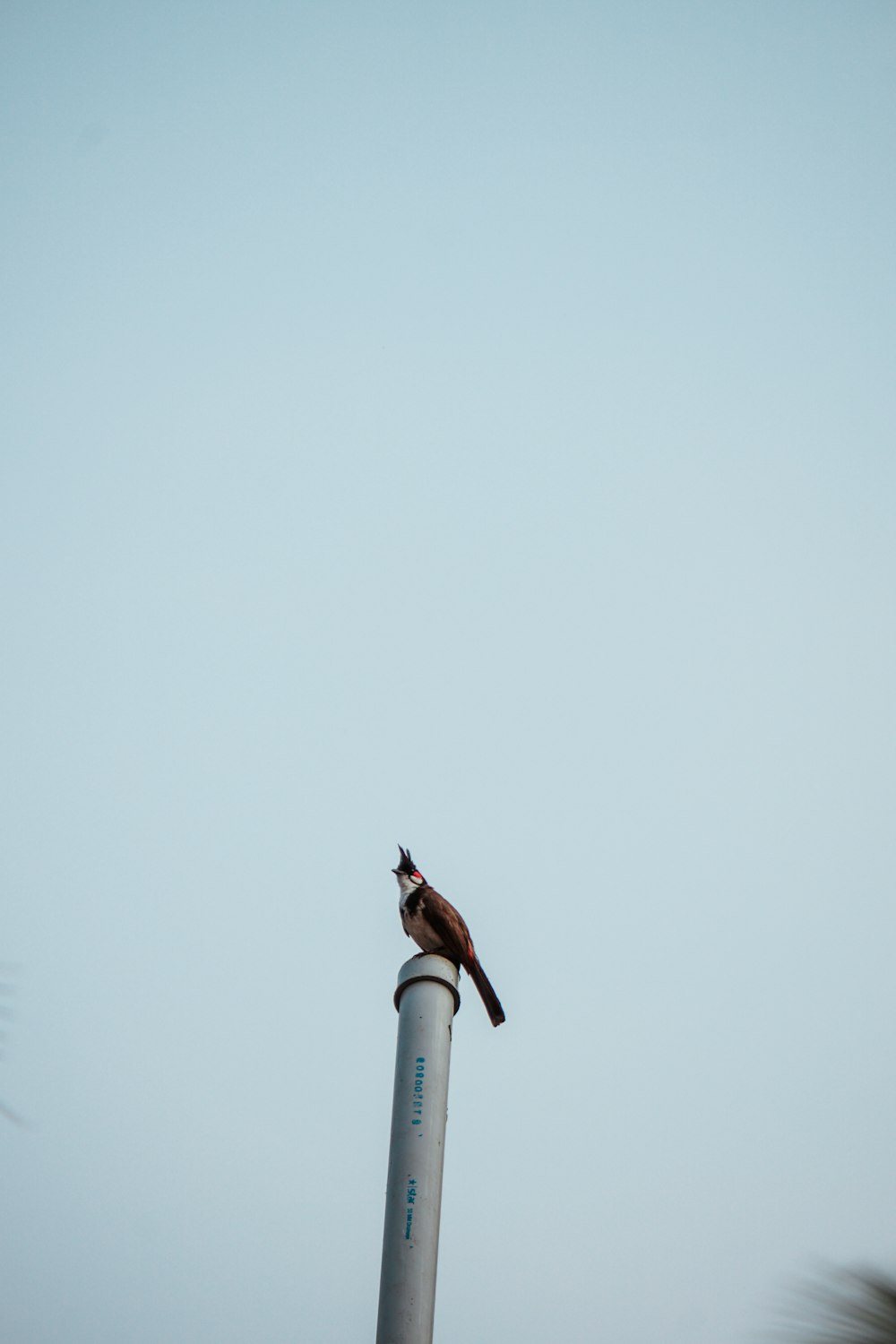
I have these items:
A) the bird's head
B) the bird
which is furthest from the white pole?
the bird's head

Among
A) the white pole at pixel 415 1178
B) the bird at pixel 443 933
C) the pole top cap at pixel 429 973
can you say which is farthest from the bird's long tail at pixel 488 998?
the white pole at pixel 415 1178

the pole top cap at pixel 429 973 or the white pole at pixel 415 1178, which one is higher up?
the pole top cap at pixel 429 973

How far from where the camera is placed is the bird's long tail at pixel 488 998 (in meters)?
6.00

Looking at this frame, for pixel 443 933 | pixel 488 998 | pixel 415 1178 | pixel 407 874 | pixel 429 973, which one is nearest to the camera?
pixel 415 1178

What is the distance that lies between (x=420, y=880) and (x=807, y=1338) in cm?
477

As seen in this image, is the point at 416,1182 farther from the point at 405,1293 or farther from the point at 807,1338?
the point at 807,1338

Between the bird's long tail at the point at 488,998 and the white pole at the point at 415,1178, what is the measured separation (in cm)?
131

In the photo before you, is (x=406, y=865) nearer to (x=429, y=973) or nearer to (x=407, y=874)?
(x=407, y=874)

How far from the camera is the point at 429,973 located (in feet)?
16.2

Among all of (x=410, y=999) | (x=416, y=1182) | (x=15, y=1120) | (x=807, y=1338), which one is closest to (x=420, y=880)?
(x=410, y=999)

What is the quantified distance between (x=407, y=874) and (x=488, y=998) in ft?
5.92

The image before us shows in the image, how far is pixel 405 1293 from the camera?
4.13 meters

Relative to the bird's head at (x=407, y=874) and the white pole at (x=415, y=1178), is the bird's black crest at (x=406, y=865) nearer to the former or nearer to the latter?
the bird's head at (x=407, y=874)

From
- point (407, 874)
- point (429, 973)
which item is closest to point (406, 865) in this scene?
point (407, 874)
